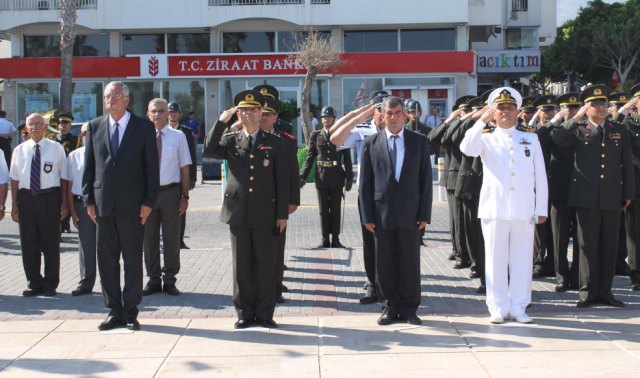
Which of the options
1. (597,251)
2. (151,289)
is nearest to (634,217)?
(597,251)

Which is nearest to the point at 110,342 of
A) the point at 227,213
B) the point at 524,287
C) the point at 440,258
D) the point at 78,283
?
the point at 227,213

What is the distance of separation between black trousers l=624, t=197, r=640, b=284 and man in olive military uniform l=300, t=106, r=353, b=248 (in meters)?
4.23

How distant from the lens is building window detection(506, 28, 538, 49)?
44312 mm

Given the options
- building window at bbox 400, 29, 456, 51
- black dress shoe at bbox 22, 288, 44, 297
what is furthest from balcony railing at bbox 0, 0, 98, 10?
black dress shoe at bbox 22, 288, 44, 297

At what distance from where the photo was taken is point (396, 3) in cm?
3650

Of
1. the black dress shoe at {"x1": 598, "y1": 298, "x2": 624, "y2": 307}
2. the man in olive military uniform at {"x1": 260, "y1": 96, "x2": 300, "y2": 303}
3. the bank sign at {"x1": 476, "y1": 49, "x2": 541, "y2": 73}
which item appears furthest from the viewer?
the bank sign at {"x1": 476, "y1": 49, "x2": 541, "y2": 73}

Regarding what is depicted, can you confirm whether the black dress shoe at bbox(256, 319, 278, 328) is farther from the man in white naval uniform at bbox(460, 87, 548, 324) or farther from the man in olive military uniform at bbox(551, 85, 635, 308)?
the man in olive military uniform at bbox(551, 85, 635, 308)

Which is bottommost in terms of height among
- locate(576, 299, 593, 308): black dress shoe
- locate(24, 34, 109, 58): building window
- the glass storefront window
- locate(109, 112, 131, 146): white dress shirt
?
locate(576, 299, 593, 308): black dress shoe

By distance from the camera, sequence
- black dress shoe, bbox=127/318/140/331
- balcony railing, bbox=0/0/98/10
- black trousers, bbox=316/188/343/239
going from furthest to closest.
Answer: balcony railing, bbox=0/0/98/10, black trousers, bbox=316/188/343/239, black dress shoe, bbox=127/318/140/331

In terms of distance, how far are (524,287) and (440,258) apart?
4.00 metres

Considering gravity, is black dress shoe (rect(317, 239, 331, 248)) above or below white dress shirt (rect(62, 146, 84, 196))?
below

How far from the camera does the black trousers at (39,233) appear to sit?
9.53 metres

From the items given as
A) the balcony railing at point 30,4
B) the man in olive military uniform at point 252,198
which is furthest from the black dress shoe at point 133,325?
the balcony railing at point 30,4

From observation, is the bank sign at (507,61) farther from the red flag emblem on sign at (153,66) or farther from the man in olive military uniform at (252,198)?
the man in olive military uniform at (252,198)
